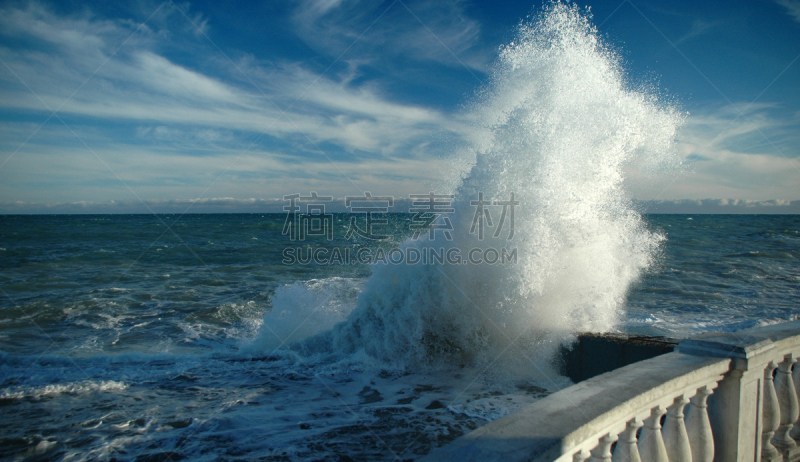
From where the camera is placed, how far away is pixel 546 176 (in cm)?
661

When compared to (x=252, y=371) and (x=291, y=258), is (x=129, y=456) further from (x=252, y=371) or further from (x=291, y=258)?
(x=291, y=258)

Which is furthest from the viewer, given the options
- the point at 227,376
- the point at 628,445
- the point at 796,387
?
the point at 227,376

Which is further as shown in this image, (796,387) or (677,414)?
(796,387)

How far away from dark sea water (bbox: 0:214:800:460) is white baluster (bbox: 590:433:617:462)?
2.23 metres

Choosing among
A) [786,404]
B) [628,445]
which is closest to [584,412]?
[628,445]

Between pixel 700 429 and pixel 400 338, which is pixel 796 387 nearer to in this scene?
pixel 700 429

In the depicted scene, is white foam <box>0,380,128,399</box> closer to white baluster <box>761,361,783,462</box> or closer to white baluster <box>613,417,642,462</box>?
white baluster <box>613,417,642,462</box>

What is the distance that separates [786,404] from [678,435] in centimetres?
130

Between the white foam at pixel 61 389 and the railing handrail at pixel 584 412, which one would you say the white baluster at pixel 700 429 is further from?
the white foam at pixel 61 389

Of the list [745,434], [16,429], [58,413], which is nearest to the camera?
[745,434]

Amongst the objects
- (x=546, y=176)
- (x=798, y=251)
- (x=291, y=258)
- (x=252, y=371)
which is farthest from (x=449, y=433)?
(x=798, y=251)

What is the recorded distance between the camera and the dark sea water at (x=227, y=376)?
4.27 m

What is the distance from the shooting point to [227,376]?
6227mm

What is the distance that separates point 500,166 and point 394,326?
122 inches
